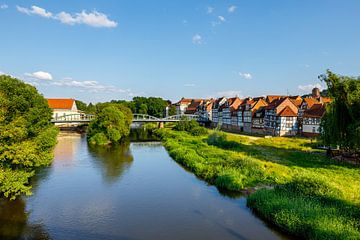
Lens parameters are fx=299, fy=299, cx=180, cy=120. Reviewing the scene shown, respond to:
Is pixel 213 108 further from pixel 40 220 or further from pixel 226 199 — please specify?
pixel 40 220

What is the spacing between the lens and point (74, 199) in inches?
874

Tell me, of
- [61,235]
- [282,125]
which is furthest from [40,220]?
[282,125]

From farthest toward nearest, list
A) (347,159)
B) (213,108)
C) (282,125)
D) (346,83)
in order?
(213,108) < (282,125) < (347,159) < (346,83)

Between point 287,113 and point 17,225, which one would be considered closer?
point 17,225

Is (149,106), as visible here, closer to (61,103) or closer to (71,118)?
(61,103)

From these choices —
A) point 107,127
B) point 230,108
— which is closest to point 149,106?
point 230,108

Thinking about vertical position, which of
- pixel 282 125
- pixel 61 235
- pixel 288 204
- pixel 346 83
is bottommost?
pixel 61 235

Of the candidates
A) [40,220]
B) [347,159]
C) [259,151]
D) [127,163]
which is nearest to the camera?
[40,220]

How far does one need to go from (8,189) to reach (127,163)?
61.0 feet

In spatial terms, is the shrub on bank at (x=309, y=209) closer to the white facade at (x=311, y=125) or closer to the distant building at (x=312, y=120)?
the distant building at (x=312, y=120)

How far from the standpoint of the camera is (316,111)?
173 feet

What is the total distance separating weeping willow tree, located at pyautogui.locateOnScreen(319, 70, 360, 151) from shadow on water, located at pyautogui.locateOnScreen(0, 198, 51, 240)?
28.6 metres

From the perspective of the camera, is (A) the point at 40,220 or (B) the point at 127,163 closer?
(A) the point at 40,220

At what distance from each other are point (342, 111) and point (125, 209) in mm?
26074
